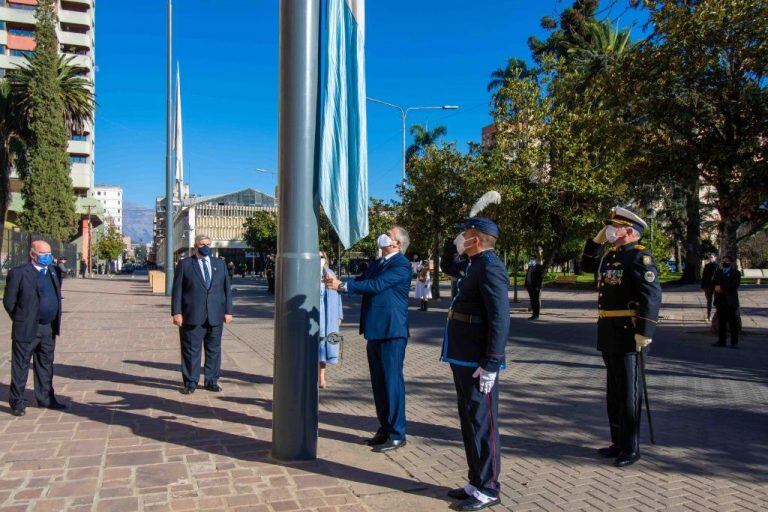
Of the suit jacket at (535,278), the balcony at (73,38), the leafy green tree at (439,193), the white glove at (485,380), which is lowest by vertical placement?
the white glove at (485,380)

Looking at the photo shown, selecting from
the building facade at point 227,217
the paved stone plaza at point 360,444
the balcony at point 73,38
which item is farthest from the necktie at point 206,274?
the building facade at point 227,217

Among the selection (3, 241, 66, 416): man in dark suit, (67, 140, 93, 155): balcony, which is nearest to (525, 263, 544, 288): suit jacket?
(3, 241, 66, 416): man in dark suit

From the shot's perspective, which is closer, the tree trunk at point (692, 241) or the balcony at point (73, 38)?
the tree trunk at point (692, 241)

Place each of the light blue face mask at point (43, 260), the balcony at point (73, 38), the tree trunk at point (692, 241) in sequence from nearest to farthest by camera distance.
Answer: the light blue face mask at point (43, 260)
the tree trunk at point (692, 241)
the balcony at point (73, 38)

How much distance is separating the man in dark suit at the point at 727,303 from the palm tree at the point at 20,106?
33.3m

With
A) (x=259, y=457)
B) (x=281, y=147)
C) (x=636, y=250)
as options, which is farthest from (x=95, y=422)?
(x=636, y=250)

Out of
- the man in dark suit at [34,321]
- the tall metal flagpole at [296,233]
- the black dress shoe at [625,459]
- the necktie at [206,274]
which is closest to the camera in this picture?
the tall metal flagpole at [296,233]

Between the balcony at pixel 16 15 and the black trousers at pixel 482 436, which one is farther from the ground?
the balcony at pixel 16 15

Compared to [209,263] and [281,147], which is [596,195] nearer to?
[209,263]

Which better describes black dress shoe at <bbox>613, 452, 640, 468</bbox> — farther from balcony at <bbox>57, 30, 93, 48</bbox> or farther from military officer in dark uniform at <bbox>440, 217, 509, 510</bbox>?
balcony at <bbox>57, 30, 93, 48</bbox>

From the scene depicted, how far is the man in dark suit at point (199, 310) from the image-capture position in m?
7.43

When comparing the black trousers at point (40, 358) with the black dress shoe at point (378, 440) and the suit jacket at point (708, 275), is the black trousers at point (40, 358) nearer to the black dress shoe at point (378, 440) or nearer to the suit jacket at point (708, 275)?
the black dress shoe at point (378, 440)

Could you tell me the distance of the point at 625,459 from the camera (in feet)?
16.2

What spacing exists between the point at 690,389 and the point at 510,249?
12625 mm
